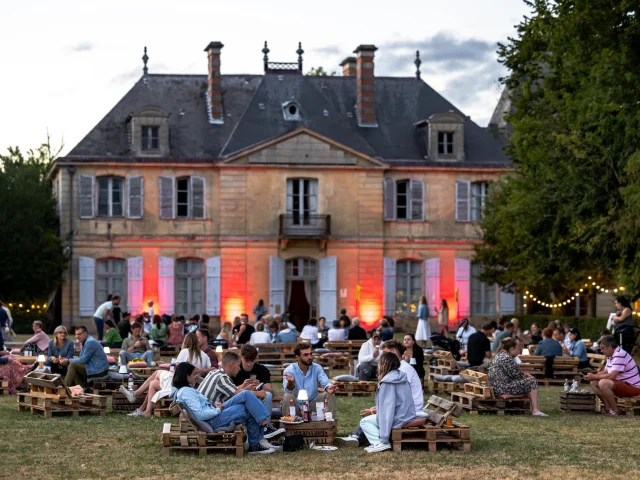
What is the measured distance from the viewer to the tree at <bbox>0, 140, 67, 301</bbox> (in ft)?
132

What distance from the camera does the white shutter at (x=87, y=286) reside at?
1620 inches

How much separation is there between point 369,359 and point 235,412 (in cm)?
740

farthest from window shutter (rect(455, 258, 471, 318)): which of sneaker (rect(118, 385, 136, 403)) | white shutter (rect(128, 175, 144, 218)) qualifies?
sneaker (rect(118, 385, 136, 403))

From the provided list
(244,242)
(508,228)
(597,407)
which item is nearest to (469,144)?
(244,242)

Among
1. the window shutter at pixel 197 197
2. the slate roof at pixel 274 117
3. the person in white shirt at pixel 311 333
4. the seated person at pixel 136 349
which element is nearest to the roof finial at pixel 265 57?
the slate roof at pixel 274 117

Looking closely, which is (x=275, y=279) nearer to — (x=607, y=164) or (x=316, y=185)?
(x=316, y=185)

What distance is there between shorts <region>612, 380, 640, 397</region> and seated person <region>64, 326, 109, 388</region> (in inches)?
260

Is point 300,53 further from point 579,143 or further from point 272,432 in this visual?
point 272,432

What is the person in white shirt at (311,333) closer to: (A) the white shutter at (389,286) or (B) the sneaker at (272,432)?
(B) the sneaker at (272,432)

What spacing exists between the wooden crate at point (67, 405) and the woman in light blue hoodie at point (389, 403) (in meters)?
4.53

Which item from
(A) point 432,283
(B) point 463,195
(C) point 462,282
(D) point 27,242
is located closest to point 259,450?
(D) point 27,242

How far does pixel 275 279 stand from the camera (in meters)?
41.4

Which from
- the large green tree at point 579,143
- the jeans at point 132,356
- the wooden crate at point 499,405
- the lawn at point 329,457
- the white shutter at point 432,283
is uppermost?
the large green tree at point 579,143

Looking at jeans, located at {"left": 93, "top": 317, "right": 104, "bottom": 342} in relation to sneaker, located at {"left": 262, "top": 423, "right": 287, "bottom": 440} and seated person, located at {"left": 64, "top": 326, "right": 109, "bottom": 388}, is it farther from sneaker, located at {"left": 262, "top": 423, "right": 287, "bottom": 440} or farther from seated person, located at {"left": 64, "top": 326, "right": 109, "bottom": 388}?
sneaker, located at {"left": 262, "top": 423, "right": 287, "bottom": 440}
